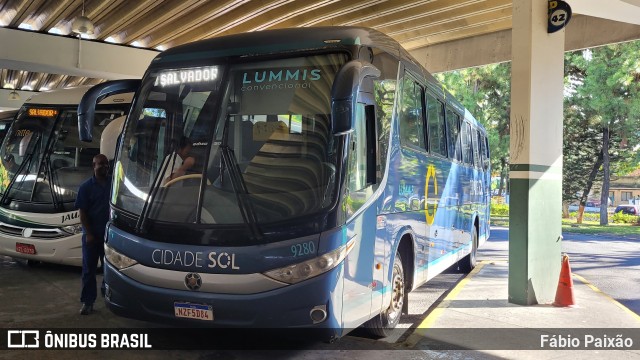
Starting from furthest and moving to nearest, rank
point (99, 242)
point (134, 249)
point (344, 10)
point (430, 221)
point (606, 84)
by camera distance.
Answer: point (606, 84) → point (344, 10) → point (430, 221) → point (99, 242) → point (134, 249)

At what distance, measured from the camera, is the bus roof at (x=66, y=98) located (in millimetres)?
10023

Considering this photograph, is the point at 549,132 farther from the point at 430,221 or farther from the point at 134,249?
the point at 134,249

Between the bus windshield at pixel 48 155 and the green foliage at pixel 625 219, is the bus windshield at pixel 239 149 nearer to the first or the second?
the bus windshield at pixel 48 155

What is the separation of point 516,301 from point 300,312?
14.6 feet

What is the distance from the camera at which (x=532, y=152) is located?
7.69 metres

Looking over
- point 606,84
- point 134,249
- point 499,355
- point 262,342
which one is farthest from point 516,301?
point 606,84

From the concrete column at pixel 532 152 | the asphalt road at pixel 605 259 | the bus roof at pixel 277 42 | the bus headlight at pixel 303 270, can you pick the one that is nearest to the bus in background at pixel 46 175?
the bus roof at pixel 277 42

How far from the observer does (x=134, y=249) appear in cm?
504

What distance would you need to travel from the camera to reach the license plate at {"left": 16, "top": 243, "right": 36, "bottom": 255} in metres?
9.27

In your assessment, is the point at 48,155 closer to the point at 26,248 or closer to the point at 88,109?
the point at 26,248

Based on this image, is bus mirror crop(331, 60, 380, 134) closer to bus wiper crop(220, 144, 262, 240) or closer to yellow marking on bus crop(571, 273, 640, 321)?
bus wiper crop(220, 144, 262, 240)

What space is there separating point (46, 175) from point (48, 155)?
0.37 m

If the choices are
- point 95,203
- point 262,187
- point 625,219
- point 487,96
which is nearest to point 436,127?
point 262,187

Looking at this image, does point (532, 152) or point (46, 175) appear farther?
point (46, 175)
